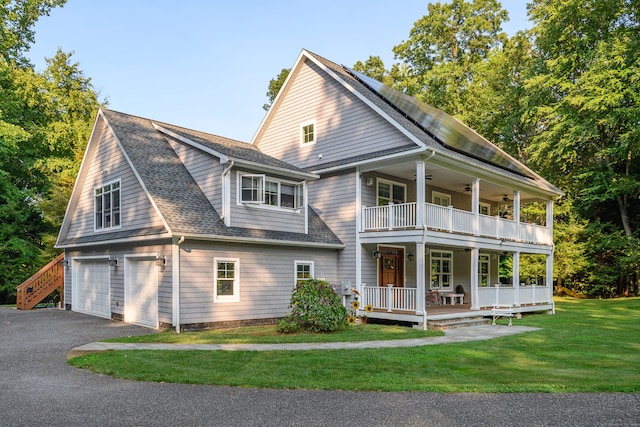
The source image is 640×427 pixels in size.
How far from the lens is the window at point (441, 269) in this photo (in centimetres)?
2062

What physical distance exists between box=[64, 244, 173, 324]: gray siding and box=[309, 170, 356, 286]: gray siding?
644cm

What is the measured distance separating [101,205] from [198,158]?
14.2 feet

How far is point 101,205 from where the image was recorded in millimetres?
17609

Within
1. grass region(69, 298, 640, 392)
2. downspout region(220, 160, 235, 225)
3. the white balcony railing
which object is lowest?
grass region(69, 298, 640, 392)

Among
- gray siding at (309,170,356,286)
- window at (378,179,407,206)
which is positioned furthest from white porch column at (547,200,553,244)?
gray siding at (309,170,356,286)

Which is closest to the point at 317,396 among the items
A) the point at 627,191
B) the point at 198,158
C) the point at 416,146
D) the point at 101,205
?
the point at 416,146

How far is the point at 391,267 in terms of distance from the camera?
60.8 feet

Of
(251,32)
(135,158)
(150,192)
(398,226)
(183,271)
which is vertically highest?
(251,32)

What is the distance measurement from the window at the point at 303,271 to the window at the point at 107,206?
20.5ft

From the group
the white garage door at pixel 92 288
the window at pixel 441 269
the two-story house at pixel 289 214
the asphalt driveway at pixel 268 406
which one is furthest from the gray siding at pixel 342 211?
the asphalt driveway at pixel 268 406

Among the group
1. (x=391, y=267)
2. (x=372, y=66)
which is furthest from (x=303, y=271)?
(x=372, y=66)

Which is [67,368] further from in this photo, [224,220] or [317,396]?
[224,220]

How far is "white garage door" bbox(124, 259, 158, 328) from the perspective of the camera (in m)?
14.2

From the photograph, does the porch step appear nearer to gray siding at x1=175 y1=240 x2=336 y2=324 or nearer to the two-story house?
the two-story house
